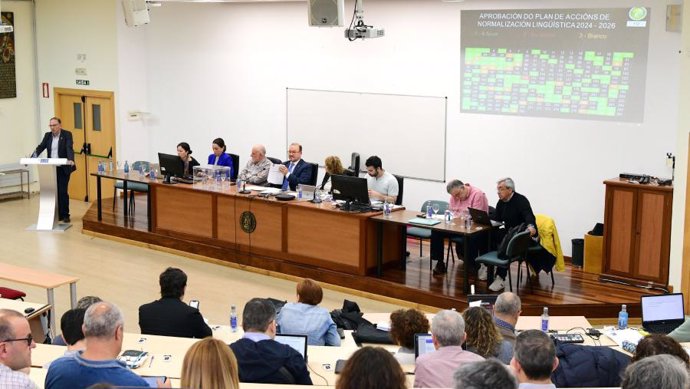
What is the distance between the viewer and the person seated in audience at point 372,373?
3283 millimetres

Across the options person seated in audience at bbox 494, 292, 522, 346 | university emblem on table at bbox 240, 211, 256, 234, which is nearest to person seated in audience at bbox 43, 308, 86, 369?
person seated in audience at bbox 494, 292, 522, 346

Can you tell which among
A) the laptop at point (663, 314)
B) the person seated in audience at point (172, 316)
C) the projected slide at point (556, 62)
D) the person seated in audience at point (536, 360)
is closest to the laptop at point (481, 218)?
the projected slide at point (556, 62)

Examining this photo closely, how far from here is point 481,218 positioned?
9.29m

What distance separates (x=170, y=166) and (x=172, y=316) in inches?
228

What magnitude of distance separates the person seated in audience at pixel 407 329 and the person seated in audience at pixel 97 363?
1772 millimetres

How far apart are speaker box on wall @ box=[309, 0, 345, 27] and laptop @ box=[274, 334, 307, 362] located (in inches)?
216

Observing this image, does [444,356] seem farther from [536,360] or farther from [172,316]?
[172,316]

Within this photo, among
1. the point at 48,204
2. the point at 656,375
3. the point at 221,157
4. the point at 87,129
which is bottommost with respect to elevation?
the point at 48,204

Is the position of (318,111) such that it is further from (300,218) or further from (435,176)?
(300,218)

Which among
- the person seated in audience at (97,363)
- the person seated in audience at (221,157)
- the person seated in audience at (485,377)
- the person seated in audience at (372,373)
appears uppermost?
the person seated in audience at (221,157)

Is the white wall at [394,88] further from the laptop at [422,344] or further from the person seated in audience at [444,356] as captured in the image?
the person seated in audience at [444,356]

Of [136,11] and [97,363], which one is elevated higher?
[136,11]

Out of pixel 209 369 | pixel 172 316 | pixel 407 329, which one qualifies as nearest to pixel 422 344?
pixel 407 329

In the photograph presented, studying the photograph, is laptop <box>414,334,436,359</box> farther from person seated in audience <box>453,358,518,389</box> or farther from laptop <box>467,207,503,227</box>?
laptop <box>467,207,503,227</box>
